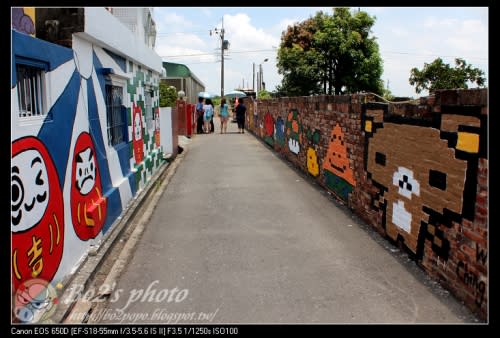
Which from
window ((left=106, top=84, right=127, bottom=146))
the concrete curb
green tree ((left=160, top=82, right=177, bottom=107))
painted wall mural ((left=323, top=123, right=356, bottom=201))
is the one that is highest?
green tree ((left=160, top=82, right=177, bottom=107))

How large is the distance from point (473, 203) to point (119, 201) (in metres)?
5.20

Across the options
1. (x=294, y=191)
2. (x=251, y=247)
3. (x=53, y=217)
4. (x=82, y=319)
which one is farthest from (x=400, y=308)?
(x=294, y=191)

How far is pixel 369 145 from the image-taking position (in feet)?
22.1

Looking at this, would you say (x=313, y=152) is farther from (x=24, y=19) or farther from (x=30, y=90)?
(x=30, y=90)

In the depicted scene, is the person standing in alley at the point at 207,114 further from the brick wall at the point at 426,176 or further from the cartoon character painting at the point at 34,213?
the cartoon character painting at the point at 34,213

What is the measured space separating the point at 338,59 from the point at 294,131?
637 inches

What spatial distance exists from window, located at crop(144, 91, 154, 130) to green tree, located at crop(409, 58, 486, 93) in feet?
65.2

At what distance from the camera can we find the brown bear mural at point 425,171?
4047mm

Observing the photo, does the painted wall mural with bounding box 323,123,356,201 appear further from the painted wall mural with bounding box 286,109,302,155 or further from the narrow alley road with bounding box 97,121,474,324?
the painted wall mural with bounding box 286,109,302,155

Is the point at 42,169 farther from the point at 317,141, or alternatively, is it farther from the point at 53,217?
the point at 317,141

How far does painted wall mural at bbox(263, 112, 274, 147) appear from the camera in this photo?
16.8 metres

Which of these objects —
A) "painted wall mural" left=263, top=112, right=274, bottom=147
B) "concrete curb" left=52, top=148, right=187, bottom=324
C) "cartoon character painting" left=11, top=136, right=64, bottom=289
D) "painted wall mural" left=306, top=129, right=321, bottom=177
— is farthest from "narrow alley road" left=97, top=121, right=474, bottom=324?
"painted wall mural" left=263, top=112, right=274, bottom=147

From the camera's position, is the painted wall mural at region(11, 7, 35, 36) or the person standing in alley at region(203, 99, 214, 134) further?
the person standing in alley at region(203, 99, 214, 134)

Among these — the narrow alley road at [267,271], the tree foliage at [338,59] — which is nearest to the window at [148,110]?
the narrow alley road at [267,271]
